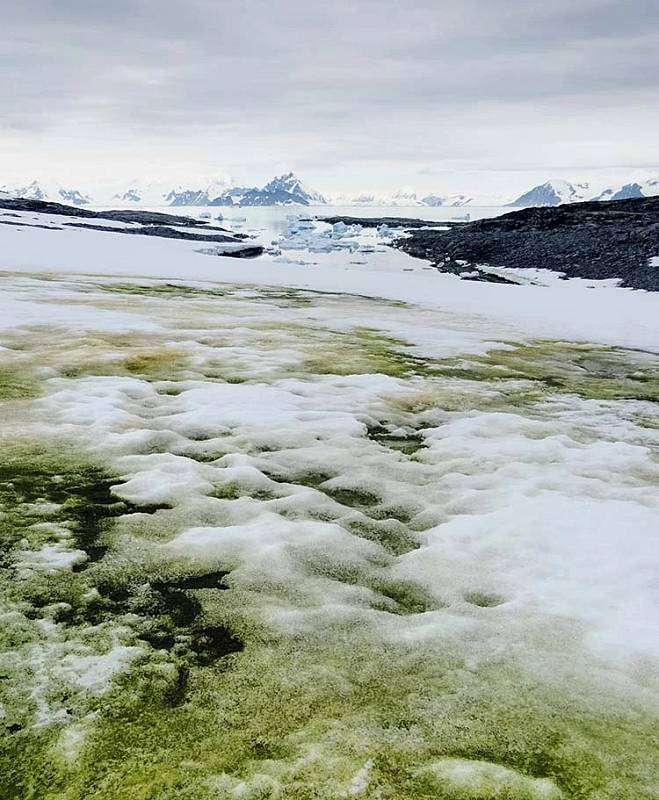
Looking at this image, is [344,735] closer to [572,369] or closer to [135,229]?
[572,369]

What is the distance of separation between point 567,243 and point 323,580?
1529 inches

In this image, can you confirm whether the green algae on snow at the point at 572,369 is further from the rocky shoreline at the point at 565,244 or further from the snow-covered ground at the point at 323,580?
the rocky shoreline at the point at 565,244

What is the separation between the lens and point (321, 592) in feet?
11.9

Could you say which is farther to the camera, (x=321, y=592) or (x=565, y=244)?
(x=565, y=244)

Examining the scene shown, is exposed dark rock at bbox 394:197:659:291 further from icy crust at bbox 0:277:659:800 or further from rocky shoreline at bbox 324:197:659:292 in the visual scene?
icy crust at bbox 0:277:659:800

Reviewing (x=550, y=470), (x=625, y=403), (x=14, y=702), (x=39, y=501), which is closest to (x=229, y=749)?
(x=14, y=702)

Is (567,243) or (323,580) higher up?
(567,243)

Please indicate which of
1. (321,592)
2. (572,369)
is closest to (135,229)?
(572,369)

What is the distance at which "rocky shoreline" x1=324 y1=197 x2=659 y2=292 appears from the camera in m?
32.2

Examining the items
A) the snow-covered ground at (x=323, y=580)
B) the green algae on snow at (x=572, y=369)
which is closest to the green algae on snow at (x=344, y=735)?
the snow-covered ground at (x=323, y=580)

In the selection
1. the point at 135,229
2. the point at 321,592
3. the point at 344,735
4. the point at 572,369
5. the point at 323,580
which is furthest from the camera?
the point at 135,229

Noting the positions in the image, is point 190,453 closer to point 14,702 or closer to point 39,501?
point 39,501

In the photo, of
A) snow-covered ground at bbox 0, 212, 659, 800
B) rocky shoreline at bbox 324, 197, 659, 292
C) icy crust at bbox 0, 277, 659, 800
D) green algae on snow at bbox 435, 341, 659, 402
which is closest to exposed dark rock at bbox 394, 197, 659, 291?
rocky shoreline at bbox 324, 197, 659, 292

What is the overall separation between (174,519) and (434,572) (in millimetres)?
1689
